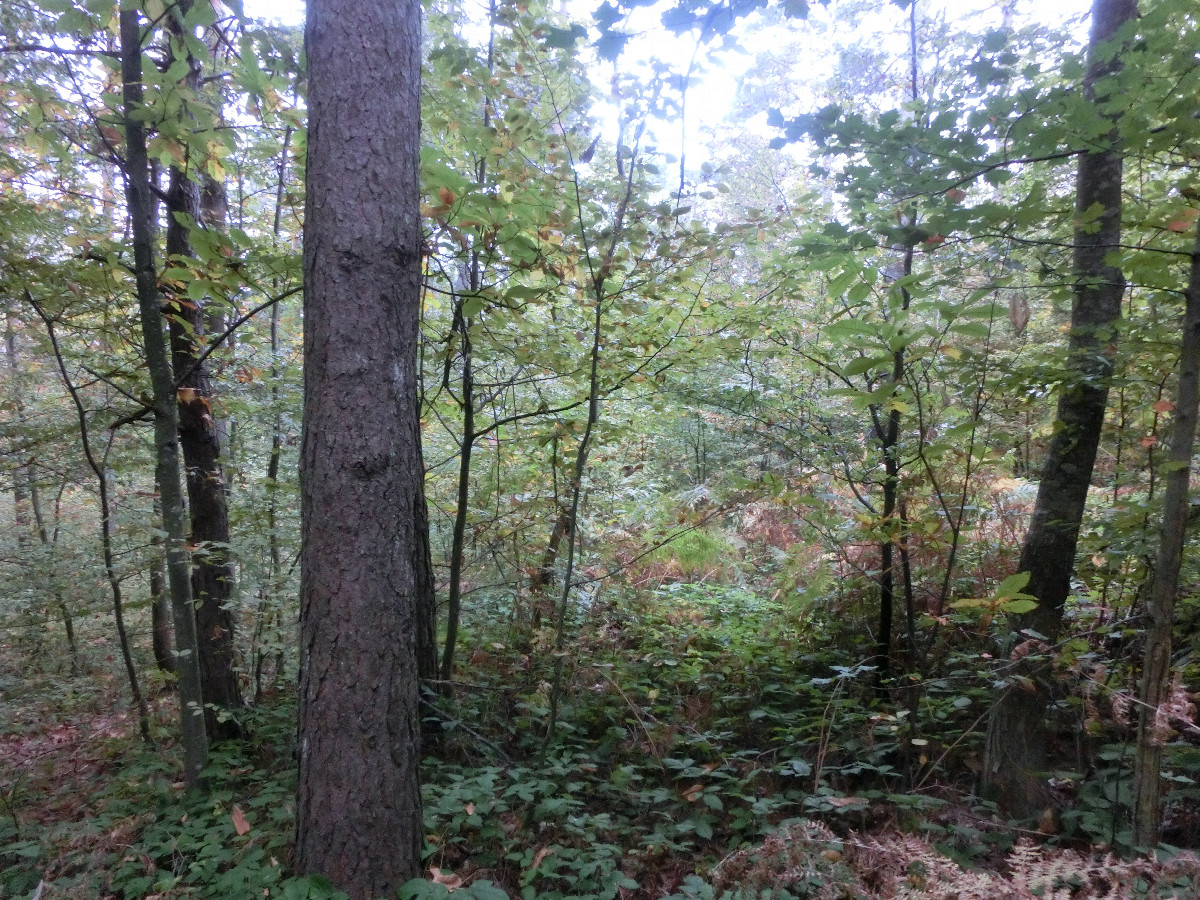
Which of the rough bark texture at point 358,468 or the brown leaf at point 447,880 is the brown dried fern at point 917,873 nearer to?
the brown leaf at point 447,880

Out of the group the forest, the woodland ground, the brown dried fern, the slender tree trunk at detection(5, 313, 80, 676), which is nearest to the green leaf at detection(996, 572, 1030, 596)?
the forest

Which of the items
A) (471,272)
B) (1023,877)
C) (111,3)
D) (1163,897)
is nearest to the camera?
(1163,897)

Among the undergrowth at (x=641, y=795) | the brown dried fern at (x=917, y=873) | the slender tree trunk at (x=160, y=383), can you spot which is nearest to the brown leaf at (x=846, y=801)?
the undergrowth at (x=641, y=795)

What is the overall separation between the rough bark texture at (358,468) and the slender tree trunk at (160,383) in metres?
1.31

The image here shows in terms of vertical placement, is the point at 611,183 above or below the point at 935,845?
above

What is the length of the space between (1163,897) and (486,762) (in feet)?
10.2

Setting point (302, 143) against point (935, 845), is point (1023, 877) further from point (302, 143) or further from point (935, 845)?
point (302, 143)

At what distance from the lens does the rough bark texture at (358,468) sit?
2363 millimetres

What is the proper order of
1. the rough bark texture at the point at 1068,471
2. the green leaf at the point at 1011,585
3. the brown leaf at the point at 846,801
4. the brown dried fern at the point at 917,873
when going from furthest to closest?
1. the rough bark texture at the point at 1068,471
2. the brown leaf at the point at 846,801
3. the green leaf at the point at 1011,585
4. the brown dried fern at the point at 917,873

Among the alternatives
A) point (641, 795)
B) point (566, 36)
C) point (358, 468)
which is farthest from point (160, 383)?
point (641, 795)

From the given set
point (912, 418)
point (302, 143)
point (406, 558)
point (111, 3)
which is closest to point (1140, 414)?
point (912, 418)

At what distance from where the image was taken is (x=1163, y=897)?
178cm

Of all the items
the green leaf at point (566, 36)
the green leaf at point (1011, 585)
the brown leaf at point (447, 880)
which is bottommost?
the brown leaf at point (447, 880)

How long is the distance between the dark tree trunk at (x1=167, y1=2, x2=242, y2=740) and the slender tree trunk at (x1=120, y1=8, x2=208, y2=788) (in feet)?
3.74
